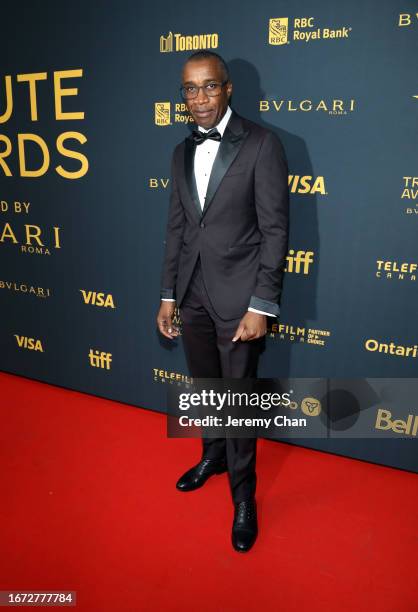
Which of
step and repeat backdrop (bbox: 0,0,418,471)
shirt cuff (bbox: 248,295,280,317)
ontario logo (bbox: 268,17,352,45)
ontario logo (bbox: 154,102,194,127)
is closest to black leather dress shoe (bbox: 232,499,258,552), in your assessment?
step and repeat backdrop (bbox: 0,0,418,471)

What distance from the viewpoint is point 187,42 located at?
2109 millimetres

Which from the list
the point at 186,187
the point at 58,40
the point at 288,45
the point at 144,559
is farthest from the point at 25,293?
the point at 288,45

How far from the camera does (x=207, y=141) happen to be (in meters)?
1.72

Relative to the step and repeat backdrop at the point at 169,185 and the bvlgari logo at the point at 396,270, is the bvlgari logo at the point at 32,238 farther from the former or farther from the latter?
the bvlgari logo at the point at 396,270

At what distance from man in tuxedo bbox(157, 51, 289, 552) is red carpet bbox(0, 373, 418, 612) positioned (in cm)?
17

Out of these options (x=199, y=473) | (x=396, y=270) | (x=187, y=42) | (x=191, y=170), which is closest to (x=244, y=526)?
(x=199, y=473)

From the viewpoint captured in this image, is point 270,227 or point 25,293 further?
point 25,293

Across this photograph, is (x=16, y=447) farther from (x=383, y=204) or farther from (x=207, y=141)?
(x=383, y=204)

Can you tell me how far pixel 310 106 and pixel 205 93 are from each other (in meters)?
0.58

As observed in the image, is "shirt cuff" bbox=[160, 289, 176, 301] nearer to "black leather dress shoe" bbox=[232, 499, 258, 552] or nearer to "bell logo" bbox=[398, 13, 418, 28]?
"black leather dress shoe" bbox=[232, 499, 258, 552]

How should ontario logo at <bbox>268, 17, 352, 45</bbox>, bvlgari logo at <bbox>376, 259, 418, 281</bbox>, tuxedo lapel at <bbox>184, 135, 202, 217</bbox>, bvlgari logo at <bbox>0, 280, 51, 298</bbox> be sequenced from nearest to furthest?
tuxedo lapel at <bbox>184, 135, 202, 217</bbox>, ontario logo at <bbox>268, 17, 352, 45</bbox>, bvlgari logo at <bbox>376, 259, 418, 281</bbox>, bvlgari logo at <bbox>0, 280, 51, 298</bbox>

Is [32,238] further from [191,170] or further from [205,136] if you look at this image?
[205,136]

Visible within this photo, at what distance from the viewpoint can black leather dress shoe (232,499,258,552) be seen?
172cm

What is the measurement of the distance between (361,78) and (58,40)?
1.56 metres
